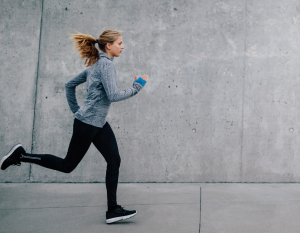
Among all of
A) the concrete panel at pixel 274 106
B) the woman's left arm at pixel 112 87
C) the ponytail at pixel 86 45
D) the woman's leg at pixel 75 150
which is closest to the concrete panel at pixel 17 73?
the woman's leg at pixel 75 150

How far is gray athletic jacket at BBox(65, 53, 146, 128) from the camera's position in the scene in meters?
2.43

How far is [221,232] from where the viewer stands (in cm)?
233

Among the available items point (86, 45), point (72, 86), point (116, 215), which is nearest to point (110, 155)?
point (116, 215)

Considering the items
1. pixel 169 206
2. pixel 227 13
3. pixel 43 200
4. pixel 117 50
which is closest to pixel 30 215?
pixel 43 200

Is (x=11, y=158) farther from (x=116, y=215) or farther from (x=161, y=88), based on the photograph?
(x=161, y=88)

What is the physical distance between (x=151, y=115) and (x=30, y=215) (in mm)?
1930

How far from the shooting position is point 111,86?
→ 242cm

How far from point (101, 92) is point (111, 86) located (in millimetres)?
135

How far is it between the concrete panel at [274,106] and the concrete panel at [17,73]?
293 cm

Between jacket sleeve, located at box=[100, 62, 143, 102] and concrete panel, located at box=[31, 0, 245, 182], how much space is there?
5.08 ft

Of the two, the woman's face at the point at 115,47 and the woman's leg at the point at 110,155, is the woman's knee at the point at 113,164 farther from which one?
the woman's face at the point at 115,47

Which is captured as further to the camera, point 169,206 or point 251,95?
point 251,95

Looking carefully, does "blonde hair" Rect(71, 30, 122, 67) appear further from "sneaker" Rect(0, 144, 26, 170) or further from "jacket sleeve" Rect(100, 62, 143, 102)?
"sneaker" Rect(0, 144, 26, 170)

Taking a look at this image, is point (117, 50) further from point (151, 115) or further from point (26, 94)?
point (26, 94)
